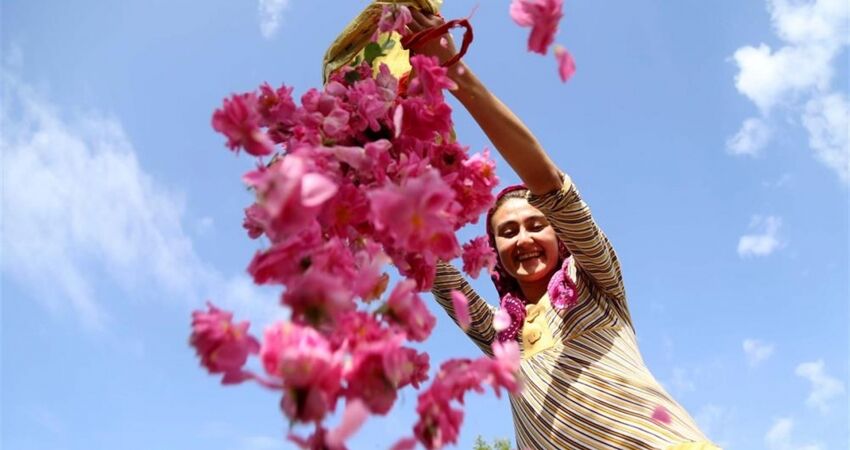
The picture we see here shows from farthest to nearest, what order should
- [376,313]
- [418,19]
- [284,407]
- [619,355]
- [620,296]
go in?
[620,296]
[619,355]
[418,19]
[376,313]
[284,407]

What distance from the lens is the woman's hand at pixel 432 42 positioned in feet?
5.74

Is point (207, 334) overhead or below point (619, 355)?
below

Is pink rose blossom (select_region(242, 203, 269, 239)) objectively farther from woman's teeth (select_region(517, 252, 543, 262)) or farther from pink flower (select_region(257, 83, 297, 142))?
woman's teeth (select_region(517, 252, 543, 262))

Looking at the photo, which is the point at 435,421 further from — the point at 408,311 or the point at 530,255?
the point at 530,255

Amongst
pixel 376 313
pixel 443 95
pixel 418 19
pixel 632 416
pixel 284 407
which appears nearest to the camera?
pixel 284 407

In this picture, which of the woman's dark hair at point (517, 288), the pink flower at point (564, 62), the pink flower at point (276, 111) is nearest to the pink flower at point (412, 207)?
the pink flower at point (564, 62)

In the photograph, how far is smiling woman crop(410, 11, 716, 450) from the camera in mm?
2008

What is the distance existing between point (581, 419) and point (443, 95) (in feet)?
4.09

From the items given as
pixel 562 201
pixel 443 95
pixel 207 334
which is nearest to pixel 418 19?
pixel 443 95

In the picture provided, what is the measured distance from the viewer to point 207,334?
3.26ft

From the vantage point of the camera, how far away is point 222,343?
39.0 inches

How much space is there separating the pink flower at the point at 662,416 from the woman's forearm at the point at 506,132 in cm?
81

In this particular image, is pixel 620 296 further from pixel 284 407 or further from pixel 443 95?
pixel 284 407

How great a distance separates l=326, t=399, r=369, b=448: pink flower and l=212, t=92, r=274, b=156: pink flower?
54 cm
